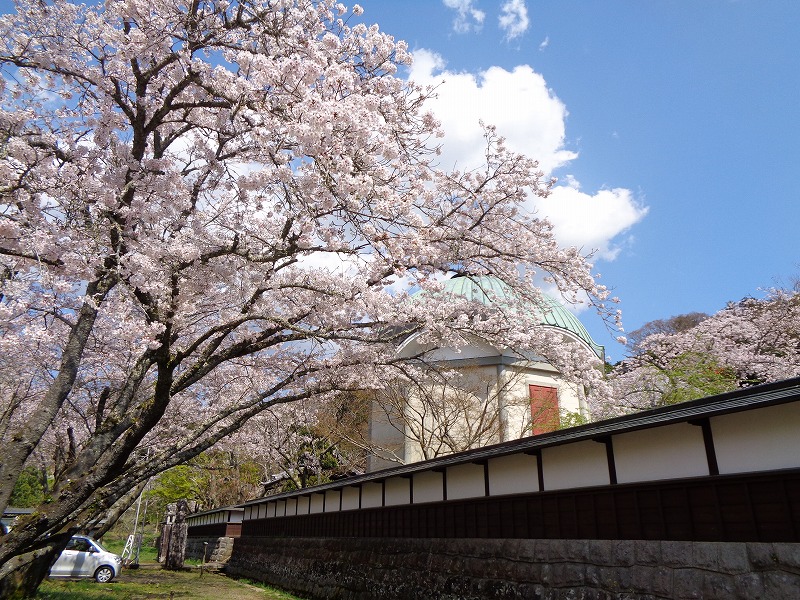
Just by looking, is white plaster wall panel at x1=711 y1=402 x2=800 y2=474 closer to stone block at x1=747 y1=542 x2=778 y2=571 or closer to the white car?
stone block at x1=747 y1=542 x2=778 y2=571

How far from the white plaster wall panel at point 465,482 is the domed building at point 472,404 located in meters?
7.02

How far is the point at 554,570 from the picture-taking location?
6.47m

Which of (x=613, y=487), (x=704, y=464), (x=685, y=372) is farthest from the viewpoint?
(x=685, y=372)

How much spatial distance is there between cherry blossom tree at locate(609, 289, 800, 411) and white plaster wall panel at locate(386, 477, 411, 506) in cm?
749

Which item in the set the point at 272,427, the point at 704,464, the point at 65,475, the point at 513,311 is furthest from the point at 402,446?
the point at 704,464

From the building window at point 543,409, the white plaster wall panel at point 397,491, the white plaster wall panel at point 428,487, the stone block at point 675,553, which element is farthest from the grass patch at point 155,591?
the stone block at point 675,553

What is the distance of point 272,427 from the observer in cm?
2150

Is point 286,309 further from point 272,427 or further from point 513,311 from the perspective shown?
point 272,427

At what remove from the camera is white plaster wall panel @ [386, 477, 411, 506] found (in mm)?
10617

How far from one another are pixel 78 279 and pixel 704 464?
754 centimetres

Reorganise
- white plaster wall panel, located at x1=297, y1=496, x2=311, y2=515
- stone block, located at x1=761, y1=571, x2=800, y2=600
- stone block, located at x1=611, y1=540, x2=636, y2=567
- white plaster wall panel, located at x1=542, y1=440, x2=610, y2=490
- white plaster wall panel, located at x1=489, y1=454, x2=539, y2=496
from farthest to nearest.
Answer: white plaster wall panel, located at x1=297, y1=496, x2=311, y2=515 → white plaster wall panel, located at x1=489, y1=454, x2=539, y2=496 → white plaster wall panel, located at x1=542, y1=440, x2=610, y2=490 → stone block, located at x1=611, y1=540, x2=636, y2=567 → stone block, located at x1=761, y1=571, x2=800, y2=600

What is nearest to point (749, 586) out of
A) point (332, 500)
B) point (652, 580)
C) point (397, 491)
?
point (652, 580)

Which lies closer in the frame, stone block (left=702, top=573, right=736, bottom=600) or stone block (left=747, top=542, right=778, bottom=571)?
stone block (left=747, top=542, right=778, bottom=571)

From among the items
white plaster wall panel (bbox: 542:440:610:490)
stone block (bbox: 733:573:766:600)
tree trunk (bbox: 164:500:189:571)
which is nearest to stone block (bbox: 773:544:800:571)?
stone block (bbox: 733:573:766:600)
